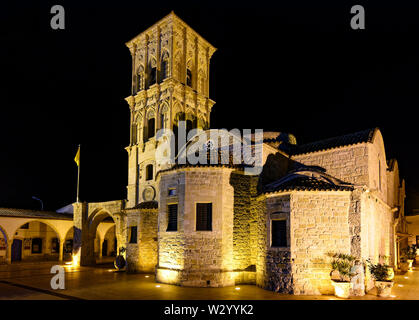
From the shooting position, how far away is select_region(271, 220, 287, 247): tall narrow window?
13343mm

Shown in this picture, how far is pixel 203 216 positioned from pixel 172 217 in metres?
1.57

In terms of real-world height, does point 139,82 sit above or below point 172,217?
above

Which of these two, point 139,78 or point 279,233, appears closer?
Result: point 279,233

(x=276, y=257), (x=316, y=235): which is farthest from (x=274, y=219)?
(x=316, y=235)

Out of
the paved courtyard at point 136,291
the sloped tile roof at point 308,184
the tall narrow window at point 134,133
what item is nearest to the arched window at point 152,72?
the tall narrow window at point 134,133

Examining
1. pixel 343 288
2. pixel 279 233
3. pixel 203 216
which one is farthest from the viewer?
pixel 203 216

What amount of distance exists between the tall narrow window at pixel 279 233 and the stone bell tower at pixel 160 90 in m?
11.9

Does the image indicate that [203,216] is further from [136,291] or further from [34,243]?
[34,243]

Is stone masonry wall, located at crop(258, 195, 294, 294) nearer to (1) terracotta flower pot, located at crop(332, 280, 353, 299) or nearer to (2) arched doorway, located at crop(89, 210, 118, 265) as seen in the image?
(1) terracotta flower pot, located at crop(332, 280, 353, 299)

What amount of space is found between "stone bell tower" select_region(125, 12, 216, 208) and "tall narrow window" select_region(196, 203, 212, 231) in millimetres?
9475

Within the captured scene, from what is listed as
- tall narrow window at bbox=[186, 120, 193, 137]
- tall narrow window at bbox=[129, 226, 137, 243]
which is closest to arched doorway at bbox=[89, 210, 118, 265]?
tall narrow window at bbox=[129, 226, 137, 243]

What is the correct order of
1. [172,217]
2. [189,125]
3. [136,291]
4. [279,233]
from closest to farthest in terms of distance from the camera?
[136,291] < [279,233] < [172,217] < [189,125]

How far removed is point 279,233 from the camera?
44.4ft

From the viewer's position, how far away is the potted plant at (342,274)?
457 inches
